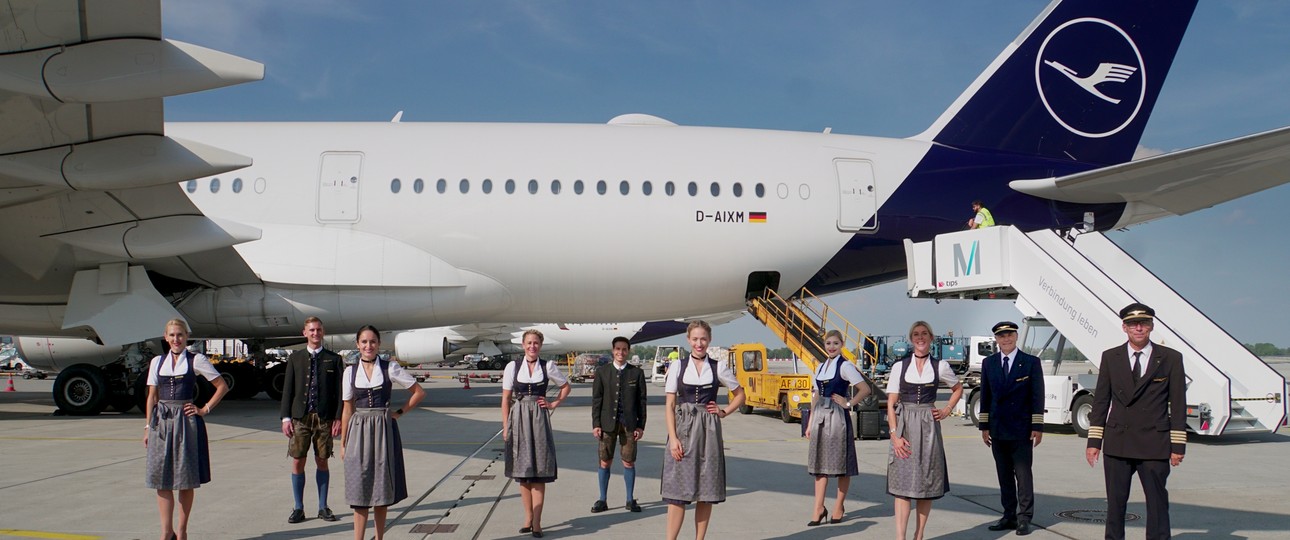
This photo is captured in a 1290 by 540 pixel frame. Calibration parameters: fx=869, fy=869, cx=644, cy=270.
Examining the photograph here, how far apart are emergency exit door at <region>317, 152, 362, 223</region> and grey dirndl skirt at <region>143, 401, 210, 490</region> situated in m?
8.71

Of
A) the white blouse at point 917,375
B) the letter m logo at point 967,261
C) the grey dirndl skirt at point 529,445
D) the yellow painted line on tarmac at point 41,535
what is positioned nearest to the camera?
the yellow painted line on tarmac at point 41,535

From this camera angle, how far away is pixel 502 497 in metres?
7.66

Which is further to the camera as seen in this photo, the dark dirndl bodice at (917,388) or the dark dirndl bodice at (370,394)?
the dark dirndl bodice at (917,388)

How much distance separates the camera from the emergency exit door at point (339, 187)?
1434 cm

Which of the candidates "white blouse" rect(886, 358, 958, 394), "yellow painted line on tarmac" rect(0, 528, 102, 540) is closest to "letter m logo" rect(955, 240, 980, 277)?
"white blouse" rect(886, 358, 958, 394)

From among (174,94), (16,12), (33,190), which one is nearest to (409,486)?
(174,94)

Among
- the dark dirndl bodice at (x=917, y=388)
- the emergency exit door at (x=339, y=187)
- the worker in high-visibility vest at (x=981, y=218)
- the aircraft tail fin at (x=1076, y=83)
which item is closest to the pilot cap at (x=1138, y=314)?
the dark dirndl bodice at (x=917, y=388)

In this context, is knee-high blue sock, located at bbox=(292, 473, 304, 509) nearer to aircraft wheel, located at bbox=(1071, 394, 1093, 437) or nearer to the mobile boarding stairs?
the mobile boarding stairs

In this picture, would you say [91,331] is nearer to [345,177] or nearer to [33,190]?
[33,190]

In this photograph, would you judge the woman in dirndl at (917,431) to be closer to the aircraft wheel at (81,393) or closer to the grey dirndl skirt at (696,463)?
the grey dirndl skirt at (696,463)

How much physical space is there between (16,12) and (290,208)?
23.7 feet

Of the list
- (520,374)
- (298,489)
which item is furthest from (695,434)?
(298,489)

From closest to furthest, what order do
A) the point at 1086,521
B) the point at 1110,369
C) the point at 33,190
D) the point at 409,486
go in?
1. the point at 1110,369
2. the point at 1086,521
3. the point at 409,486
4. the point at 33,190

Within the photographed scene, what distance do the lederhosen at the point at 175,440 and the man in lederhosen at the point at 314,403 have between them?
83 cm
